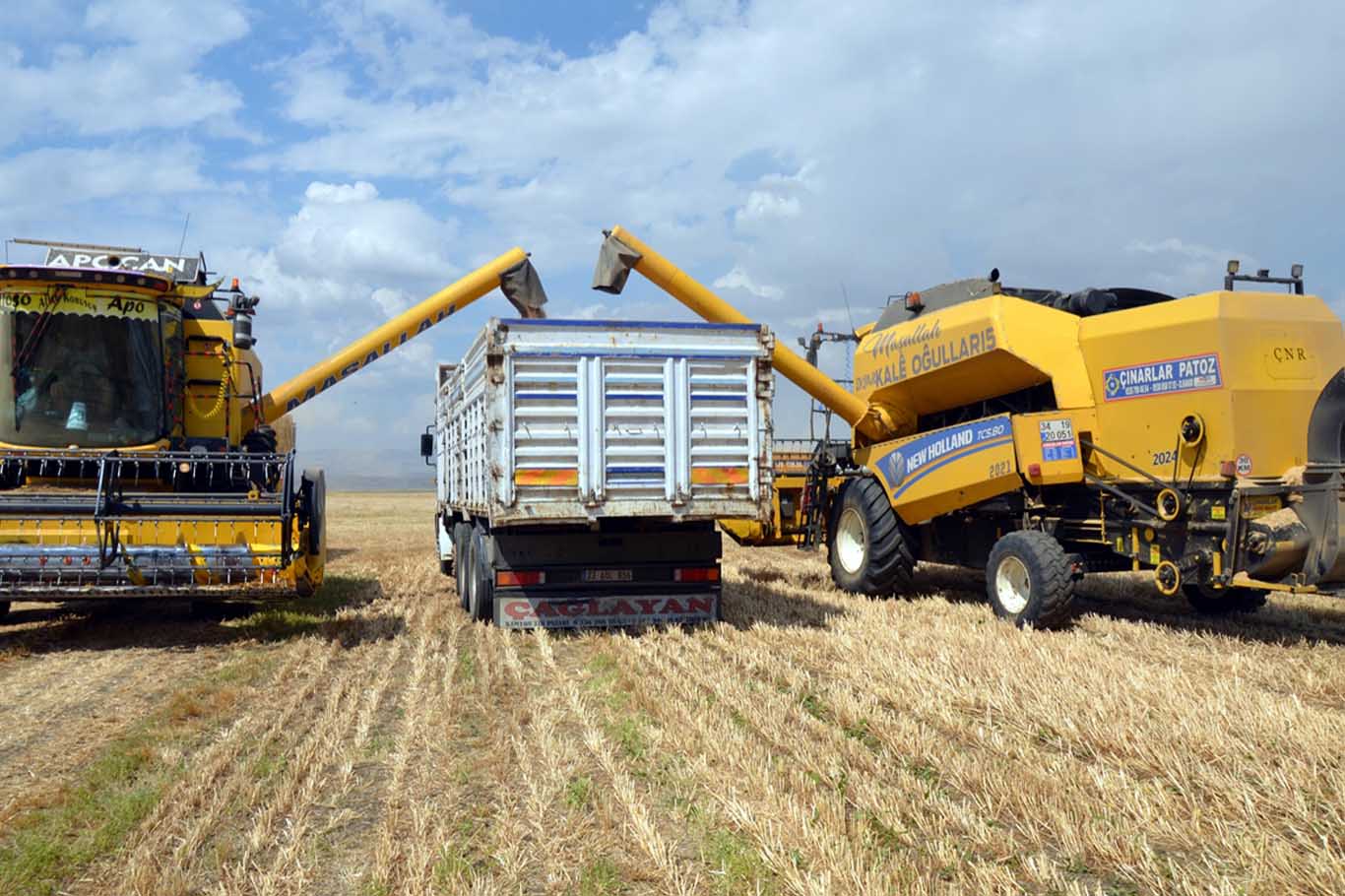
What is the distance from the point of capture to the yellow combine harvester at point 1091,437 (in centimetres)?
746

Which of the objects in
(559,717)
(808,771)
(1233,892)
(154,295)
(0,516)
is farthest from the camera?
(154,295)

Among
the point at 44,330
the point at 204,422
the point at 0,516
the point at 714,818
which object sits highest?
the point at 44,330

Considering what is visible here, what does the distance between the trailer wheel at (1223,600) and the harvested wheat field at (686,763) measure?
0.76 meters

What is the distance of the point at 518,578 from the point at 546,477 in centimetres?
110

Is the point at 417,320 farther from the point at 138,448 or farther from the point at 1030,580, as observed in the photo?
the point at 1030,580

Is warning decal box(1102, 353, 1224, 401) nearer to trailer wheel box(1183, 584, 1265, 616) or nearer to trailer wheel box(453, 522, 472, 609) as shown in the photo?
trailer wheel box(1183, 584, 1265, 616)

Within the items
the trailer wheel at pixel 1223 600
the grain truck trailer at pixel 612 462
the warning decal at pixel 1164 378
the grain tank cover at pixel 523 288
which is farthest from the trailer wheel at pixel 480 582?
the trailer wheel at pixel 1223 600

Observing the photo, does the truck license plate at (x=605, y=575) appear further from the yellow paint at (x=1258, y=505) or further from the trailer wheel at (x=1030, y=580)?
the yellow paint at (x=1258, y=505)

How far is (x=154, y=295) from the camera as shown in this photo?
910 cm

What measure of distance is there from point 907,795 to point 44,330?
814cm

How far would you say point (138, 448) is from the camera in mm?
8992

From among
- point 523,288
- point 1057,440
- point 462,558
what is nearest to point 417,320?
point 523,288

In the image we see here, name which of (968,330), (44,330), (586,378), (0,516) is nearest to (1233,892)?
(586,378)

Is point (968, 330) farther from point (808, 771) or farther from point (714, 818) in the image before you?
point (714, 818)
